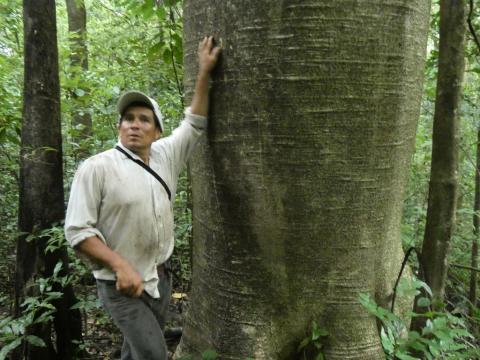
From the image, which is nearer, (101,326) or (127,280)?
(127,280)

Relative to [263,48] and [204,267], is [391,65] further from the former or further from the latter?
[204,267]

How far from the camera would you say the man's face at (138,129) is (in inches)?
91.1

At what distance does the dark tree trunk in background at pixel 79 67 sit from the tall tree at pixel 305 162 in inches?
121

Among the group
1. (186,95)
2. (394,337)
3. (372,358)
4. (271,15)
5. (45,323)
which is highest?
(271,15)

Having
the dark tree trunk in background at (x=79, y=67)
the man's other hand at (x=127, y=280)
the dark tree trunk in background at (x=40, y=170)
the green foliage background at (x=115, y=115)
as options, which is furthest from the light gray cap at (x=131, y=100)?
the dark tree trunk in background at (x=79, y=67)

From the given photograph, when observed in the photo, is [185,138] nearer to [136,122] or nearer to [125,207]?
[136,122]

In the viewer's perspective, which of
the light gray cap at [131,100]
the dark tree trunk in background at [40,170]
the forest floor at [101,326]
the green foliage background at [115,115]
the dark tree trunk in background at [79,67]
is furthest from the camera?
the dark tree trunk in background at [79,67]

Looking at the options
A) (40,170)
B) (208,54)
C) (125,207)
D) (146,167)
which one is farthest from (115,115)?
(208,54)

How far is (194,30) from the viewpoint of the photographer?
2.13 m

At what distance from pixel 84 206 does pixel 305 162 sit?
106cm

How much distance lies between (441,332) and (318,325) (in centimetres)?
67

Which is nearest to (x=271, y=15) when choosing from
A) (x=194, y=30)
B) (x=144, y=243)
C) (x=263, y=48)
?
(x=263, y=48)

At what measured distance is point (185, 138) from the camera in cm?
226

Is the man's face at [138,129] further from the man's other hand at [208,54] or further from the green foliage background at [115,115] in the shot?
the green foliage background at [115,115]
